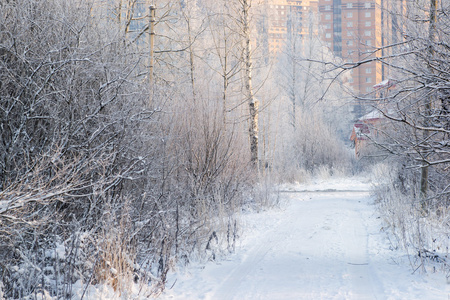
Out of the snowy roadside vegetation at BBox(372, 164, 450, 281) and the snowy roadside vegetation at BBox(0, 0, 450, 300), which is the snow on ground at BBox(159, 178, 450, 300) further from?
the snowy roadside vegetation at BBox(0, 0, 450, 300)

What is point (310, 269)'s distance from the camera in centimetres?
614

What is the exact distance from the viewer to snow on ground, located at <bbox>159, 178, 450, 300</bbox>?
5.07 meters

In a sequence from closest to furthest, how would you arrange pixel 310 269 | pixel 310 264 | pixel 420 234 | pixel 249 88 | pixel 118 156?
pixel 118 156, pixel 310 269, pixel 310 264, pixel 420 234, pixel 249 88

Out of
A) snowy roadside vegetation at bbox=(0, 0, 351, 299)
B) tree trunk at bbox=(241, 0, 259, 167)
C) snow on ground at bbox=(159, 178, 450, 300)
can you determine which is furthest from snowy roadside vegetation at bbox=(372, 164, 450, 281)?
tree trunk at bbox=(241, 0, 259, 167)

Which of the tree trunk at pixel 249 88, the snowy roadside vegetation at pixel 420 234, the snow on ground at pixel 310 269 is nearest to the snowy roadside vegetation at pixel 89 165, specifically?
the snow on ground at pixel 310 269

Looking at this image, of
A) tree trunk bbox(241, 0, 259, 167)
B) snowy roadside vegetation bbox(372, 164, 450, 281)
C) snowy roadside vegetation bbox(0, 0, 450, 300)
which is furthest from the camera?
tree trunk bbox(241, 0, 259, 167)

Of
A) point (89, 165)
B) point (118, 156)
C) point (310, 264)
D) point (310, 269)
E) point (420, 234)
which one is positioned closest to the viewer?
point (89, 165)

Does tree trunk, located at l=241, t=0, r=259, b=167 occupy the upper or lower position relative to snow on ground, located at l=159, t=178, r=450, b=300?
upper

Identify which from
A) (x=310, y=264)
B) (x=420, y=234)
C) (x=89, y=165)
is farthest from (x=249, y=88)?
(x=89, y=165)

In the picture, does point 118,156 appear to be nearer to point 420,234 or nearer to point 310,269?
point 310,269

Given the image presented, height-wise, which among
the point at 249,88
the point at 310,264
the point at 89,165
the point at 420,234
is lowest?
the point at 310,264

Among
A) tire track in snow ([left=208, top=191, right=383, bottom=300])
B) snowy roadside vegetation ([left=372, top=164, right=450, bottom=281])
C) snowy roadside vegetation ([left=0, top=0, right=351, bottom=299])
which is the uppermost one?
snowy roadside vegetation ([left=0, top=0, right=351, bottom=299])

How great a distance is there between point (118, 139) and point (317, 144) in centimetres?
2314

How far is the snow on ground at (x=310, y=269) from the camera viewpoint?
5.07m
